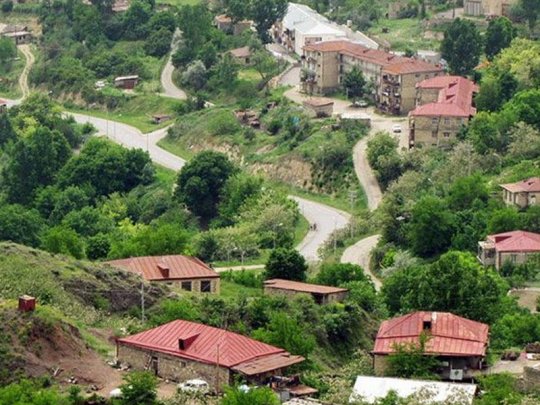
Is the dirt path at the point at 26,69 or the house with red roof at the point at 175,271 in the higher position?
the house with red roof at the point at 175,271

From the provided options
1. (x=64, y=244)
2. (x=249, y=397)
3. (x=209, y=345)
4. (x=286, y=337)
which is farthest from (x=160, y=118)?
(x=249, y=397)

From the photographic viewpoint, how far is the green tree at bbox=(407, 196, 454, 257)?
7894cm

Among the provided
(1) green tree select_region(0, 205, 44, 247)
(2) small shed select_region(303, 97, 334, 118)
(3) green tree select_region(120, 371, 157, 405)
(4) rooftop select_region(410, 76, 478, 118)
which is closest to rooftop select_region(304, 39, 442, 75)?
(4) rooftop select_region(410, 76, 478, 118)

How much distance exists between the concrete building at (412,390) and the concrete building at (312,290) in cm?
1361

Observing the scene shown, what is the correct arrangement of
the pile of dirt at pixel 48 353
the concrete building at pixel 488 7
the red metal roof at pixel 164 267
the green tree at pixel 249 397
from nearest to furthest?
1. the green tree at pixel 249 397
2. the pile of dirt at pixel 48 353
3. the red metal roof at pixel 164 267
4. the concrete building at pixel 488 7

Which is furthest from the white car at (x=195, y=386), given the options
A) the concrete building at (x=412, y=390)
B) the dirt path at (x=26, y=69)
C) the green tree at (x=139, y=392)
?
the dirt path at (x=26, y=69)

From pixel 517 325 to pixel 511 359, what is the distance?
682 centimetres

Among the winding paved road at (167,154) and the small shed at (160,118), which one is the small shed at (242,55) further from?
the small shed at (160,118)

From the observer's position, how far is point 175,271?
6544 cm

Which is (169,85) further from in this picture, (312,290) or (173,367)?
(173,367)

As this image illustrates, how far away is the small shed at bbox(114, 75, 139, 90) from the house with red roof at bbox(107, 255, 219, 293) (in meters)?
53.4

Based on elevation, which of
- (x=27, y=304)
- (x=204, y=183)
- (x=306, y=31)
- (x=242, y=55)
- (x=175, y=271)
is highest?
(x=27, y=304)

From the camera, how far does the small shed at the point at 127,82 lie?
11956 centimetres

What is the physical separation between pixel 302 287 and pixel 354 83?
42524mm
